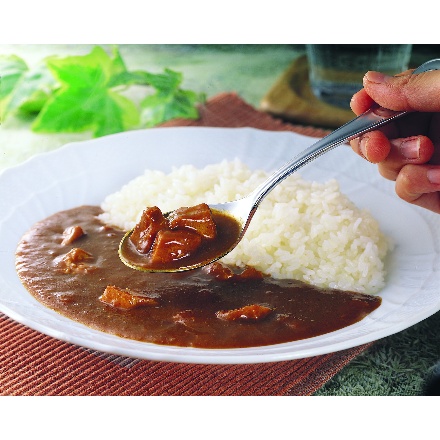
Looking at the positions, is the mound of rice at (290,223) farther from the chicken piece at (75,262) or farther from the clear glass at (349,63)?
the clear glass at (349,63)

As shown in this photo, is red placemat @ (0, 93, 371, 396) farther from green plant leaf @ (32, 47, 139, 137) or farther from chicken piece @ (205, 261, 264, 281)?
green plant leaf @ (32, 47, 139, 137)

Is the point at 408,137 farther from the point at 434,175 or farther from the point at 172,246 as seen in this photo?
the point at 172,246

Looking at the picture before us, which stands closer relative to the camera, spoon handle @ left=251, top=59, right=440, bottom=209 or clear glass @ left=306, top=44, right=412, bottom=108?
spoon handle @ left=251, top=59, right=440, bottom=209

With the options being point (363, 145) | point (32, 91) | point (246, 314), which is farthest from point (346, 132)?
point (32, 91)

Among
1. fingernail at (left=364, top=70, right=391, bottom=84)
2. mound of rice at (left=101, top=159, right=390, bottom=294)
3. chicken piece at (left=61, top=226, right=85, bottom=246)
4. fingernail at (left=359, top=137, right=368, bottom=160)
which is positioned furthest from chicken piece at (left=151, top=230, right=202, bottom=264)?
fingernail at (left=364, top=70, right=391, bottom=84)

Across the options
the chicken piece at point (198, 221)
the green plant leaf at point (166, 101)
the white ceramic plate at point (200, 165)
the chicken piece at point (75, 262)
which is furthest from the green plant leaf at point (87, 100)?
the chicken piece at point (198, 221)
